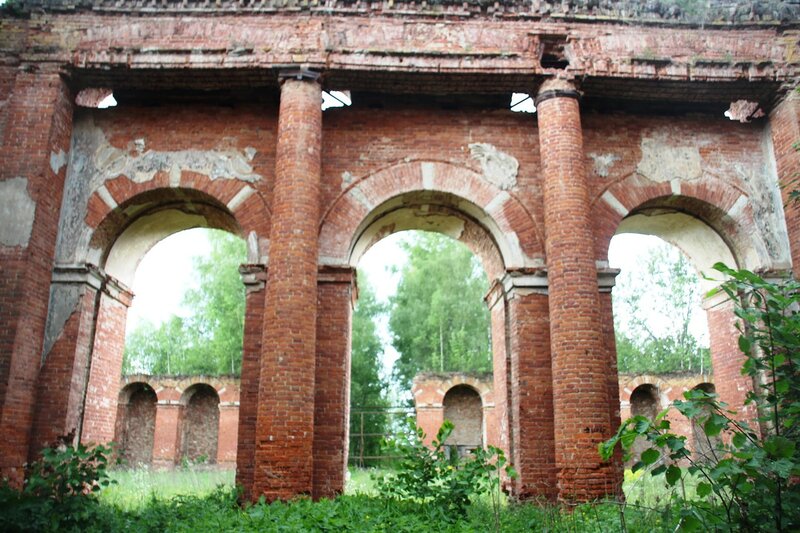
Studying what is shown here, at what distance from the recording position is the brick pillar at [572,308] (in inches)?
321

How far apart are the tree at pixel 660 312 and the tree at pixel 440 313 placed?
22.6 ft

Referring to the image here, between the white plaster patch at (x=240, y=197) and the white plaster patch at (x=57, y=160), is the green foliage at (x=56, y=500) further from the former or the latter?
the white plaster patch at (x=57, y=160)

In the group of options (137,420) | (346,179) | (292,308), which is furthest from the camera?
(137,420)

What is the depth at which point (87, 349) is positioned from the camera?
32.8 feet

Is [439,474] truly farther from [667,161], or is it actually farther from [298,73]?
[667,161]

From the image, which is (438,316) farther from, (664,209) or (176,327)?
(664,209)

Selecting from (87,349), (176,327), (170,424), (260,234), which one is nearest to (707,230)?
(260,234)

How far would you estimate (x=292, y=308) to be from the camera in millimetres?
8461

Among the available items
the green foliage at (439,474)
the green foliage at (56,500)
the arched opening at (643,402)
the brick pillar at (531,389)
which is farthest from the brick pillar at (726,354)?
the green foliage at (56,500)

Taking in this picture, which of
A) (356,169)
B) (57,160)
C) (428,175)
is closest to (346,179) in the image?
(356,169)

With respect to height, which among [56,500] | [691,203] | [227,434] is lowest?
[56,500]

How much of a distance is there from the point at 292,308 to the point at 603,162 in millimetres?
5479

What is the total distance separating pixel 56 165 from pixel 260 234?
121 inches

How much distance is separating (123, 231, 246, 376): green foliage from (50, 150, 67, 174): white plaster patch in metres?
18.3
